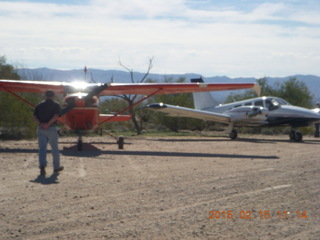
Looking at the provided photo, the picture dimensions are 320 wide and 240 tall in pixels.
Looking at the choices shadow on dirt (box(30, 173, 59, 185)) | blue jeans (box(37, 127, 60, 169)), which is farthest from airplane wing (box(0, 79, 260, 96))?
shadow on dirt (box(30, 173, 59, 185))

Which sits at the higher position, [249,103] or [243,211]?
[249,103]

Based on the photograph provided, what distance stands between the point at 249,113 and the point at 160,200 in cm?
1509

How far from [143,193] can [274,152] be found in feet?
26.8

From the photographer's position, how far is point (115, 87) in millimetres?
16375

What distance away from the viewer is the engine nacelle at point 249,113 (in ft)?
68.8

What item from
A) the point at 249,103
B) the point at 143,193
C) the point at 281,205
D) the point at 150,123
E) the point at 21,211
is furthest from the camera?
the point at 150,123

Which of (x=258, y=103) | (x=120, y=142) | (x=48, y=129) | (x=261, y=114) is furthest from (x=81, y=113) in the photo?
(x=258, y=103)

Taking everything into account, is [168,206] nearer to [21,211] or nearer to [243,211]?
[243,211]

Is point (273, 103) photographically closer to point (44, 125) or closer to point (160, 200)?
point (44, 125)

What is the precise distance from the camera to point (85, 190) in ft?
24.5

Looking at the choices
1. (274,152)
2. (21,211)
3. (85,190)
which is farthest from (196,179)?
(274,152)

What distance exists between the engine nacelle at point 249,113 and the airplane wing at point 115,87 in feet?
12.1

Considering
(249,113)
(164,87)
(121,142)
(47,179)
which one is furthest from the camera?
(249,113)

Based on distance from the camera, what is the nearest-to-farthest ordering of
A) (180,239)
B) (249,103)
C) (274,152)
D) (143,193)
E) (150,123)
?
1. (180,239)
2. (143,193)
3. (274,152)
4. (249,103)
5. (150,123)
